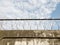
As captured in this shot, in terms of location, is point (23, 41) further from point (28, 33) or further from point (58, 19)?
point (58, 19)

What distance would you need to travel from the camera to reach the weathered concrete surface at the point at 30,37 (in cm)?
532

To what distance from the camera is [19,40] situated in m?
5.40

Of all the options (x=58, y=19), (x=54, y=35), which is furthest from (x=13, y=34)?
(x=58, y=19)

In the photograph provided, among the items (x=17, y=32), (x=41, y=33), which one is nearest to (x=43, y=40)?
(x=41, y=33)

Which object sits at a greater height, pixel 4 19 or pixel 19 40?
pixel 4 19

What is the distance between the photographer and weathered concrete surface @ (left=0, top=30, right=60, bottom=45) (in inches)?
210

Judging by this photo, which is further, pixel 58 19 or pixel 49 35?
pixel 58 19

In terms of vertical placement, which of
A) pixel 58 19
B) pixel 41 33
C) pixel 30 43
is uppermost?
pixel 58 19

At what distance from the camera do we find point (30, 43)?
5324mm

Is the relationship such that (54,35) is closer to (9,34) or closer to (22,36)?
(22,36)

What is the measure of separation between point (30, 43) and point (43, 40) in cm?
50

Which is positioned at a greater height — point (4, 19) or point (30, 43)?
point (4, 19)

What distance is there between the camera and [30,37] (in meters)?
5.38

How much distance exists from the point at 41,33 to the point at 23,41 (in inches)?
29.1
